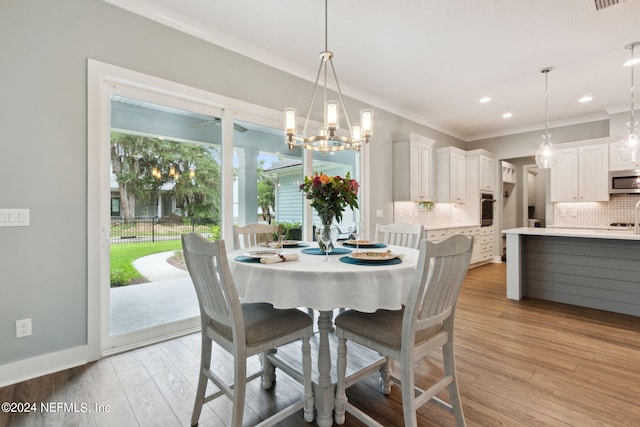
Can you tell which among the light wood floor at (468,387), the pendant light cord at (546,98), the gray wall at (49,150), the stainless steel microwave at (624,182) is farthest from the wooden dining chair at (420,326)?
the stainless steel microwave at (624,182)

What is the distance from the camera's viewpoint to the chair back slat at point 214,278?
1.35m

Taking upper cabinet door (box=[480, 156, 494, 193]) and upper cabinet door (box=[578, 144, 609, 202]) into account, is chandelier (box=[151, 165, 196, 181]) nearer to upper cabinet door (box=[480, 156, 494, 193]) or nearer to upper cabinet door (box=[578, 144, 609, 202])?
upper cabinet door (box=[480, 156, 494, 193])

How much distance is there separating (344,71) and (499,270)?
4.76m

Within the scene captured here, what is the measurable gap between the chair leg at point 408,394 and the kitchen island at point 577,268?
3.24 metres

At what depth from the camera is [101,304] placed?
2.35m

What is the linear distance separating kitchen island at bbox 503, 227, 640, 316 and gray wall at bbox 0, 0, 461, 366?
4635 millimetres

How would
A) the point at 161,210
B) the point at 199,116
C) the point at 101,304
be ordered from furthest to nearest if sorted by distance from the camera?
the point at 199,116 → the point at 161,210 → the point at 101,304

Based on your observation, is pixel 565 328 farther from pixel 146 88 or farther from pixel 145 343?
pixel 146 88

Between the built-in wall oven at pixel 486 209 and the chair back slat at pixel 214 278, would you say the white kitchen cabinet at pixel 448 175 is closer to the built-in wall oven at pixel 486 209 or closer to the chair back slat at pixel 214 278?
the built-in wall oven at pixel 486 209

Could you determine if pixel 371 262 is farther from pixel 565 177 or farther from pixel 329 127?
pixel 565 177

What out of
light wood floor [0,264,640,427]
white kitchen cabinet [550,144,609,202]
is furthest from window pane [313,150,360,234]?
white kitchen cabinet [550,144,609,202]

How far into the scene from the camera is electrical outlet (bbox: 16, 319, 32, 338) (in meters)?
2.02

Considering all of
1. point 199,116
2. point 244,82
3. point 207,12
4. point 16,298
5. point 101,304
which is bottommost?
point 101,304

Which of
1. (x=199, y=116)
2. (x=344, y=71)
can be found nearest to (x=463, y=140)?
(x=344, y=71)
